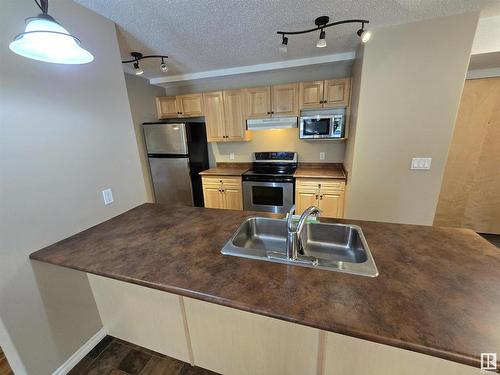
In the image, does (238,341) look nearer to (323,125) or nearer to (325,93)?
(323,125)

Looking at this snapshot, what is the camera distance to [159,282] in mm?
917

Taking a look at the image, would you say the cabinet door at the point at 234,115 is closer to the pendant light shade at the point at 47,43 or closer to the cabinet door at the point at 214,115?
the cabinet door at the point at 214,115

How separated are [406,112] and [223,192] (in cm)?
253

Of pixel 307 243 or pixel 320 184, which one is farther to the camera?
pixel 320 184

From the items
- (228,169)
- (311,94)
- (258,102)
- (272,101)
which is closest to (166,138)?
(228,169)

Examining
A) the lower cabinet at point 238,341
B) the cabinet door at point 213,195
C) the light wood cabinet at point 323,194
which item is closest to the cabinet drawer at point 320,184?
the light wood cabinet at point 323,194

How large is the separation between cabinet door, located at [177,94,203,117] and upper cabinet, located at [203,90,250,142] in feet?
0.35

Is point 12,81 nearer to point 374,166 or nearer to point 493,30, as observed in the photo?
point 374,166

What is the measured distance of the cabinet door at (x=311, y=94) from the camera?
2.78 metres

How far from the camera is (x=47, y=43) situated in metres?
0.85

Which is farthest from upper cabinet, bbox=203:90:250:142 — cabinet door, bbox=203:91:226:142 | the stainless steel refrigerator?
the stainless steel refrigerator

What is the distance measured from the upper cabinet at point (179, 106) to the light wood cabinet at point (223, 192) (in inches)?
44.6

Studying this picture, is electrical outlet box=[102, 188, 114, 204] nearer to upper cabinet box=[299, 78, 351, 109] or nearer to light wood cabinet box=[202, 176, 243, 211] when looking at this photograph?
light wood cabinet box=[202, 176, 243, 211]

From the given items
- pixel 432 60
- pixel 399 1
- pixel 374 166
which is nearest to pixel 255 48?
pixel 399 1
